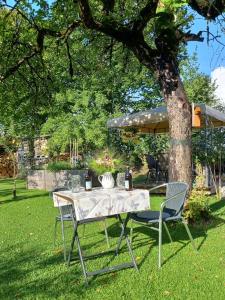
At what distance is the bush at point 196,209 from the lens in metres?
6.96

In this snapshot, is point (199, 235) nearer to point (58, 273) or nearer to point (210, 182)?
point (58, 273)

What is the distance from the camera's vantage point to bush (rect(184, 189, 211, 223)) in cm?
696

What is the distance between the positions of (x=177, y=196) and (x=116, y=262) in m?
1.28

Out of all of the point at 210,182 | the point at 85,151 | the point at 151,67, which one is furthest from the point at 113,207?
the point at 85,151

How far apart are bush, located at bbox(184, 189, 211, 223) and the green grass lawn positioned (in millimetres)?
188

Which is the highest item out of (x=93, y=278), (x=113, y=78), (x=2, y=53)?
(x=113, y=78)

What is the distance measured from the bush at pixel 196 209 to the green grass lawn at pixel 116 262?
19 cm

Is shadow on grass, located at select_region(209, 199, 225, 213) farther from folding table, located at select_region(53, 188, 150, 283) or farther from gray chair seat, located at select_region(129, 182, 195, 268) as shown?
folding table, located at select_region(53, 188, 150, 283)

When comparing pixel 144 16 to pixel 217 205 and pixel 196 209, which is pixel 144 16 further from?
pixel 217 205

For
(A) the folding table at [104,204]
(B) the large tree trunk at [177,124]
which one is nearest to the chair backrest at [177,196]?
(A) the folding table at [104,204]

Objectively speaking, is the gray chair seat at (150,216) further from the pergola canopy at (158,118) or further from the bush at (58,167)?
the bush at (58,167)

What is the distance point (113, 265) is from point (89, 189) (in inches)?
38.8

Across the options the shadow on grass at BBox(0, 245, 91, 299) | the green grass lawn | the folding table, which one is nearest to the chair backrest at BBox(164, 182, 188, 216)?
the green grass lawn

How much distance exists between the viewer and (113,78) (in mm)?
22172
